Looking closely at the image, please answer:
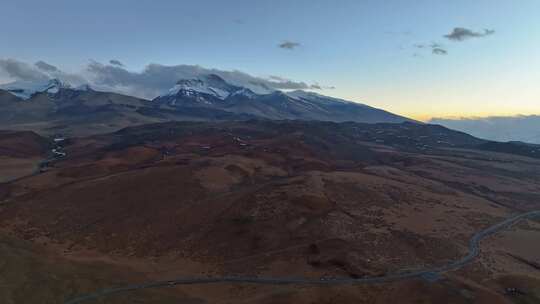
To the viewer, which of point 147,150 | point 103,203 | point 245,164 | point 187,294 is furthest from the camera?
point 147,150

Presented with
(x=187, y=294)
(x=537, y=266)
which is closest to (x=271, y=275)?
(x=187, y=294)

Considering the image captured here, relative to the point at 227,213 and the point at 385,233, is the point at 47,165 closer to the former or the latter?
the point at 227,213

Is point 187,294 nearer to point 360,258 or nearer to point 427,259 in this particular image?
point 360,258

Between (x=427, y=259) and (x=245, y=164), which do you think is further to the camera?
(x=245, y=164)

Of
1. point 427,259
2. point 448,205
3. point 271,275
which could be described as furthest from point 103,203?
point 448,205

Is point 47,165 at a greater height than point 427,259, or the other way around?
point 427,259

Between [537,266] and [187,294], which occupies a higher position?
[537,266]

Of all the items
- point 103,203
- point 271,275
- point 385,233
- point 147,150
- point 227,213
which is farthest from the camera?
point 147,150

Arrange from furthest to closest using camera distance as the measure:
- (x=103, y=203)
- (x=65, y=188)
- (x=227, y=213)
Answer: (x=65, y=188) < (x=103, y=203) < (x=227, y=213)

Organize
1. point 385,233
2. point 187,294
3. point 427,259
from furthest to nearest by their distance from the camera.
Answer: point 385,233 < point 427,259 < point 187,294
